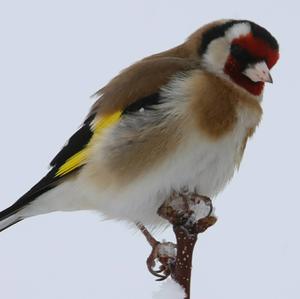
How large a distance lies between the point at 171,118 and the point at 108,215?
0.72 metres

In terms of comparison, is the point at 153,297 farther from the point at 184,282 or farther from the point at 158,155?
the point at 158,155

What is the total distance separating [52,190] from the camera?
3596 millimetres

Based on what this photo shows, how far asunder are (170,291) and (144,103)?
Result: 1.50 metres

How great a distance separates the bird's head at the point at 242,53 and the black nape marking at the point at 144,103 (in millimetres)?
385

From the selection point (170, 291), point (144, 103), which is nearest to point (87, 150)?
point (144, 103)

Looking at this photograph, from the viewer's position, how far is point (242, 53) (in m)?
3.47

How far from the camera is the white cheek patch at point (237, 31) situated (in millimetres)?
3504

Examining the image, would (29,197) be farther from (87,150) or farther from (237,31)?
(237,31)

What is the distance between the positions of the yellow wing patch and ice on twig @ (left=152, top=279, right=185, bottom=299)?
1.42 m

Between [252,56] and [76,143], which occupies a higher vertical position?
Result: [76,143]

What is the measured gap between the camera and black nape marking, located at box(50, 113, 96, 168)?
11.6 feet

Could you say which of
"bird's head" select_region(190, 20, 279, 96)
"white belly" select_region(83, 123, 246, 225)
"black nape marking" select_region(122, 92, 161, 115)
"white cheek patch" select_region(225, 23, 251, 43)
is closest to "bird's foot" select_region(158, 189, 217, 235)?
"white belly" select_region(83, 123, 246, 225)

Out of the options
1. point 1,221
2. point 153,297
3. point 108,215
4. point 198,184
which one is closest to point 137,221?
point 108,215

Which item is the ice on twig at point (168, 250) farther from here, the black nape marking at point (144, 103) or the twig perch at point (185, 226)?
the black nape marking at point (144, 103)
